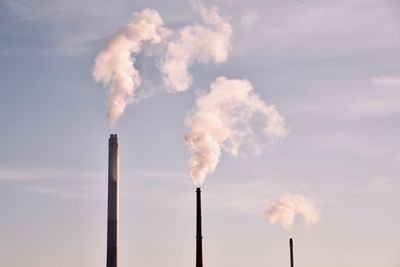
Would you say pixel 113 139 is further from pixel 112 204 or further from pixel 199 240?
pixel 199 240

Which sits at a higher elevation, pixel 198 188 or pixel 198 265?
pixel 198 188

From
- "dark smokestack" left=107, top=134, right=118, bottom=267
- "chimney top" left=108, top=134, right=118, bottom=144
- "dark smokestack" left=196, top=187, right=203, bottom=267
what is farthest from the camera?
"chimney top" left=108, top=134, right=118, bottom=144

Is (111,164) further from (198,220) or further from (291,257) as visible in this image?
(291,257)

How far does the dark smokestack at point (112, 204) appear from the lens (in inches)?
1891

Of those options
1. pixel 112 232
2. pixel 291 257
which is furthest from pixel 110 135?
pixel 291 257

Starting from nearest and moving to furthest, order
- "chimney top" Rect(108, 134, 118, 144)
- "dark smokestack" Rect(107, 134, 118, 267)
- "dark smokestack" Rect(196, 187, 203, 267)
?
1. "dark smokestack" Rect(196, 187, 203, 267)
2. "dark smokestack" Rect(107, 134, 118, 267)
3. "chimney top" Rect(108, 134, 118, 144)

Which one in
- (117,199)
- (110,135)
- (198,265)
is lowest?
(198,265)

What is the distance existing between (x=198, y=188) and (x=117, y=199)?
487cm

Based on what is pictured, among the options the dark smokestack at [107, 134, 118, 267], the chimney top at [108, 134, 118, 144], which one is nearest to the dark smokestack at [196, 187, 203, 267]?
the dark smokestack at [107, 134, 118, 267]

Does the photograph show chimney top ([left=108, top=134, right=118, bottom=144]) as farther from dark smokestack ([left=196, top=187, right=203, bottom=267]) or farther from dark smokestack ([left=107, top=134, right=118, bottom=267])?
dark smokestack ([left=196, top=187, right=203, bottom=267])

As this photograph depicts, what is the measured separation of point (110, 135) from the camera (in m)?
50.2

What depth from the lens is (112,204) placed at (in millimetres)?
48531

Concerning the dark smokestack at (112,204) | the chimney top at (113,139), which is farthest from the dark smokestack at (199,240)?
the chimney top at (113,139)

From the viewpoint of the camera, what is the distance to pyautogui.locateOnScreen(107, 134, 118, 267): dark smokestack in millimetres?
48031
